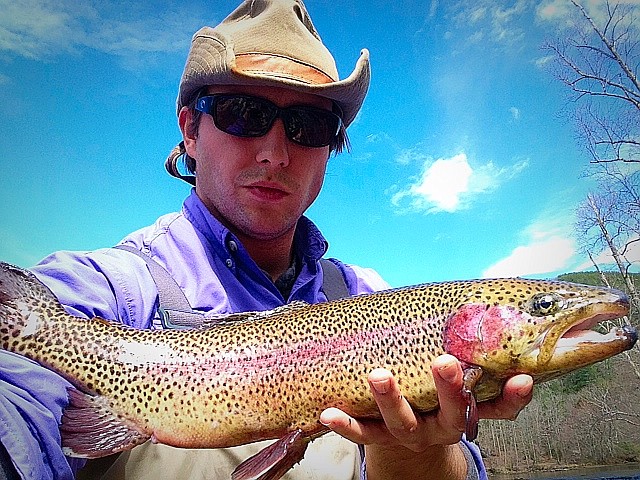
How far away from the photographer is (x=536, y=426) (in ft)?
188

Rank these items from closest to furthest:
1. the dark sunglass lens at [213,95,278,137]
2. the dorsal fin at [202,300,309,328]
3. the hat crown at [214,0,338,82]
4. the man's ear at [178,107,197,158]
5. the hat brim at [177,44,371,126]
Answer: the dorsal fin at [202,300,309,328] < the hat brim at [177,44,371,126] < the dark sunglass lens at [213,95,278,137] < the hat crown at [214,0,338,82] < the man's ear at [178,107,197,158]

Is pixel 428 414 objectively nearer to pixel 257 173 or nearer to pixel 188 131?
pixel 257 173

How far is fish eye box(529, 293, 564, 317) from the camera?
234 centimetres

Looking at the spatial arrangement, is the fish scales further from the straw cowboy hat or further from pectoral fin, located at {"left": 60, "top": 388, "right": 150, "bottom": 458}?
the straw cowboy hat

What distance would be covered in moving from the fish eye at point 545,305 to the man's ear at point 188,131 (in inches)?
100

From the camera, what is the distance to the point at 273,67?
340 centimetres

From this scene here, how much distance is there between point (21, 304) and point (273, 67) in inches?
78.9

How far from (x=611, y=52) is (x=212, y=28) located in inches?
789

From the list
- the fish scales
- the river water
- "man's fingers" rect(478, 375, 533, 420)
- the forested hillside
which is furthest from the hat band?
the river water

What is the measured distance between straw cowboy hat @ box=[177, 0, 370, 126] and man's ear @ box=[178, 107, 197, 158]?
6 cm

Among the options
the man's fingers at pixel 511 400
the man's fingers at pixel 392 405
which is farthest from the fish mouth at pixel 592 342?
the man's fingers at pixel 392 405

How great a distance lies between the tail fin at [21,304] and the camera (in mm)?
2357

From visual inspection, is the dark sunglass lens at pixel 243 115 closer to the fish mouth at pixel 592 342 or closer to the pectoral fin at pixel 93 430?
the pectoral fin at pixel 93 430

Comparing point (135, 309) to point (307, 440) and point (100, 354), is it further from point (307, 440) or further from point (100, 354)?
point (307, 440)
